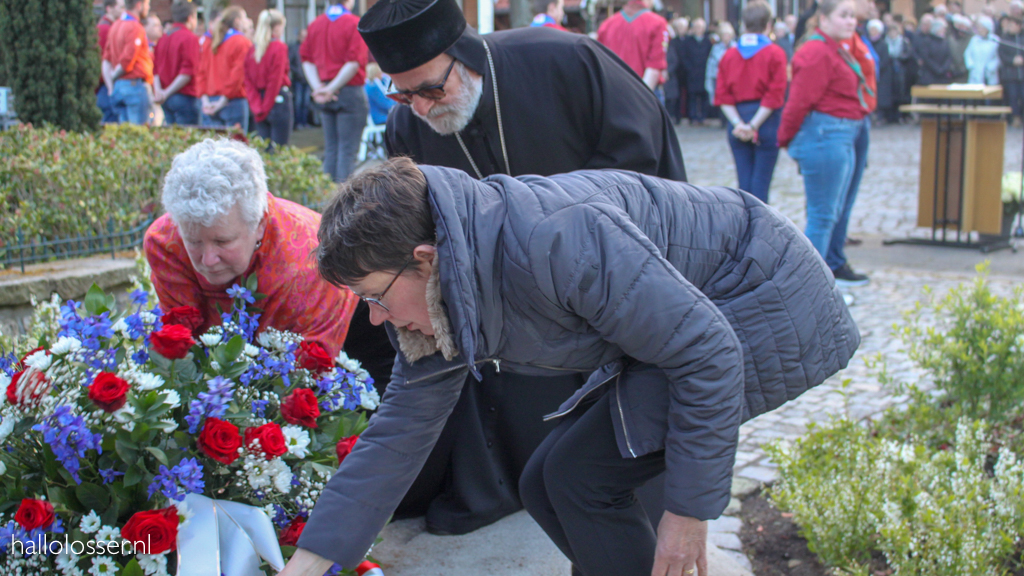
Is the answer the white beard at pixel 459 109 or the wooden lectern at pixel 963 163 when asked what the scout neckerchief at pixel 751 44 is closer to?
the wooden lectern at pixel 963 163

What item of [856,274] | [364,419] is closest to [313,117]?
[856,274]

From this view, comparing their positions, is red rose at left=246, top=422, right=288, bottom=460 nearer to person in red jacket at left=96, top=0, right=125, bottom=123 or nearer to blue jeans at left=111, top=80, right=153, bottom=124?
blue jeans at left=111, top=80, right=153, bottom=124

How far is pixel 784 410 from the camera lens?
4426 mm

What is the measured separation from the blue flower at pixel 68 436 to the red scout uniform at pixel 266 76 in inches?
279

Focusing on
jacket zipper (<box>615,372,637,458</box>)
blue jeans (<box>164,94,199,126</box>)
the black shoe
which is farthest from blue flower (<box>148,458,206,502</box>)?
blue jeans (<box>164,94,199,126</box>)

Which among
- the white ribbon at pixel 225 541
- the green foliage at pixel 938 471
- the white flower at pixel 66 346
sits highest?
the white flower at pixel 66 346

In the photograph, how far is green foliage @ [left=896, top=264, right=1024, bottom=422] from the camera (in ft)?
10.8

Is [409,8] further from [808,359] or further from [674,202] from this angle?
[808,359]

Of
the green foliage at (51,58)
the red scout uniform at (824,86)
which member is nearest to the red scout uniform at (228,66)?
the green foliage at (51,58)

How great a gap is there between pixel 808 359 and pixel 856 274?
4814 millimetres

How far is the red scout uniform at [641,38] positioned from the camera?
9133 mm

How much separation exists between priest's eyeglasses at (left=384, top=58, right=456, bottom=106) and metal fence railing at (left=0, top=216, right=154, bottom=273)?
6.60ft

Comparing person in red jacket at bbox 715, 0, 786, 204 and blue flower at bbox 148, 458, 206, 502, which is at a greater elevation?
person in red jacket at bbox 715, 0, 786, 204

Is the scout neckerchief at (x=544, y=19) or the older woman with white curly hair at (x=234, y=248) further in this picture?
the scout neckerchief at (x=544, y=19)
